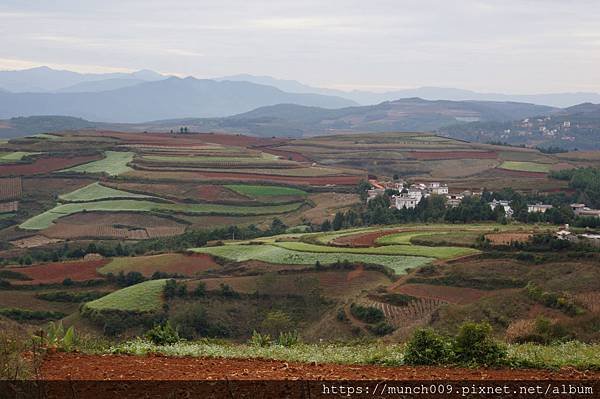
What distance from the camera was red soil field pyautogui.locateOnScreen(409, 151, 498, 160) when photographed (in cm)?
12950

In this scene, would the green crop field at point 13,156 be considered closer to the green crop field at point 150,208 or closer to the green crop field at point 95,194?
the green crop field at point 95,194

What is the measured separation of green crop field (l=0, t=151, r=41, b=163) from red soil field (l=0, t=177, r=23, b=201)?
5.94 meters

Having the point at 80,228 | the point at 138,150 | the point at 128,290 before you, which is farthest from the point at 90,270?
the point at 138,150

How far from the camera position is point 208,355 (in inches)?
512

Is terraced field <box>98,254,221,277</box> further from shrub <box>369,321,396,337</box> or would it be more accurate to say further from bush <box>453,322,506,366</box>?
bush <box>453,322,506,366</box>

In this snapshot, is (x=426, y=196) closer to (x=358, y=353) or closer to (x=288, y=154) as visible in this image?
(x=288, y=154)

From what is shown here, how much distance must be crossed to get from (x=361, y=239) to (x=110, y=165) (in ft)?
204

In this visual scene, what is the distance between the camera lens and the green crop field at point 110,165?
340ft

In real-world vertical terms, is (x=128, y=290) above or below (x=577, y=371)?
below

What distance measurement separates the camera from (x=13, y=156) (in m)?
107

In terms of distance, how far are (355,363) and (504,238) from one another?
40.0 m

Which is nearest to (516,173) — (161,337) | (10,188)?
(10,188)

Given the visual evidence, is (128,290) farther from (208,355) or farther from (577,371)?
(577,371)

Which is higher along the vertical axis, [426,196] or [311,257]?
[426,196]
